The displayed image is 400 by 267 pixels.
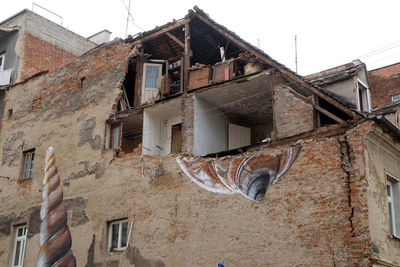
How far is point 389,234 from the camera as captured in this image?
1350 centimetres

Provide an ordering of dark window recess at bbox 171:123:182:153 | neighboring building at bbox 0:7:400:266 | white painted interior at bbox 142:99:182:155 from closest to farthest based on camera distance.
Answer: neighboring building at bbox 0:7:400:266, white painted interior at bbox 142:99:182:155, dark window recess at bbox 171:123:182:153

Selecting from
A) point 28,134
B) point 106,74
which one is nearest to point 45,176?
point 28,134

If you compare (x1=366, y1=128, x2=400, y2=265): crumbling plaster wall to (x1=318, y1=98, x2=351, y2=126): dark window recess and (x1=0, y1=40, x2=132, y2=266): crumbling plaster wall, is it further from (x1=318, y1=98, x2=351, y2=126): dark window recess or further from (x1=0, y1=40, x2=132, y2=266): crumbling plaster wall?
(x1=0, y1=40, x2=132, y2=266): crumbling plaster wall

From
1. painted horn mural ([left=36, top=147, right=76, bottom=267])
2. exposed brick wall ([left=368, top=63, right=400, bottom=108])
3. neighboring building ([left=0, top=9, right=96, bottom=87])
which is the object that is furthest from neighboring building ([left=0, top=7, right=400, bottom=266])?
exposed brick wall ([left=368, top=63, right=400, bottom=108])

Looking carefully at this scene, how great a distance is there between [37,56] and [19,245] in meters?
9.58

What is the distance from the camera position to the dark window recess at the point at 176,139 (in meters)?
18.6

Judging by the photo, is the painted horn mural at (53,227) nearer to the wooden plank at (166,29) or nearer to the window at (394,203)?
the wooden plank at (166,29)

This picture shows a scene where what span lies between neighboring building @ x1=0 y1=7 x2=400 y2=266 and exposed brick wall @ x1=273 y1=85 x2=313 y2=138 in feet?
0.11

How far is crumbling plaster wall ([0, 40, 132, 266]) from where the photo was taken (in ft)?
63.0

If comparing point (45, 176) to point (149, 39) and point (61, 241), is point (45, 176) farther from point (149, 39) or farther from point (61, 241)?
point (149, 39)

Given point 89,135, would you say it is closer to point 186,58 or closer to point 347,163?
point 186,58

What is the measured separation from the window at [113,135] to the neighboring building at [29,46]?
7.42m

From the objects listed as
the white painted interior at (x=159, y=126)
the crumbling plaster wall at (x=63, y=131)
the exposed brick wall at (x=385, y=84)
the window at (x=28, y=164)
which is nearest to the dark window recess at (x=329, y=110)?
the white painted interior at (x=159, y=126)

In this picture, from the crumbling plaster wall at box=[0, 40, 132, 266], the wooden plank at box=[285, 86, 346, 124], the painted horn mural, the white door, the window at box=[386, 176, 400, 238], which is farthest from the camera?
the crumbling plaster wall at box=[0, 40, 132, 266]
